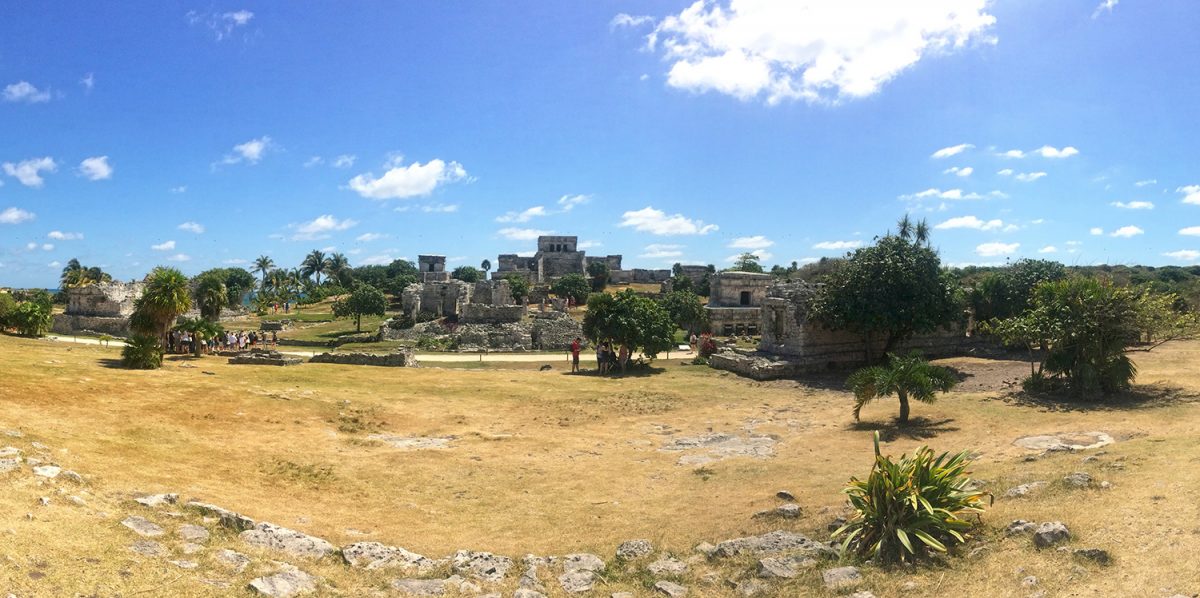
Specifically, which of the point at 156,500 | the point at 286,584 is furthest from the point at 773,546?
the point at 156,500

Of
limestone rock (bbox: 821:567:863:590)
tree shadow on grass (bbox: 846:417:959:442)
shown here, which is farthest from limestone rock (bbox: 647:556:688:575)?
tree shadow on grass (bbox: 846:417:959:442)

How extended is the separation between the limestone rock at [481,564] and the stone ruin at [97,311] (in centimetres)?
3865

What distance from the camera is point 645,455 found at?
1405 cm

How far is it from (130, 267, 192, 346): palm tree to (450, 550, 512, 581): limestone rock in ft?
61.7

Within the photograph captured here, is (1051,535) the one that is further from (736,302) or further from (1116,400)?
(736,302)

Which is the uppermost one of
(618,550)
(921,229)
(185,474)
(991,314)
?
(921,229)

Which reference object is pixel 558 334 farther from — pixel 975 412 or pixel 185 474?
pixel 185 474

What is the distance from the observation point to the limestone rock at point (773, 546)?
311 inches

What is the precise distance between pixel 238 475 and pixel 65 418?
3834 mm

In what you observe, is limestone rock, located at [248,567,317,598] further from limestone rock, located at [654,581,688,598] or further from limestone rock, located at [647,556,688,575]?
limestone rock, located at [647,556,688,575]

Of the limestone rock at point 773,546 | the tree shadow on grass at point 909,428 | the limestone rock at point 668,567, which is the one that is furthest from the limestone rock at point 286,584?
the tree shadow on grass at point 909,428

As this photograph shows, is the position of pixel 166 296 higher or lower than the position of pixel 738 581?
higher

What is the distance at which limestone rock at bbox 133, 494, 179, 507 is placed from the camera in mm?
7957

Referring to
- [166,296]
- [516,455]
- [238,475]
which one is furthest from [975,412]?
[166,296]
